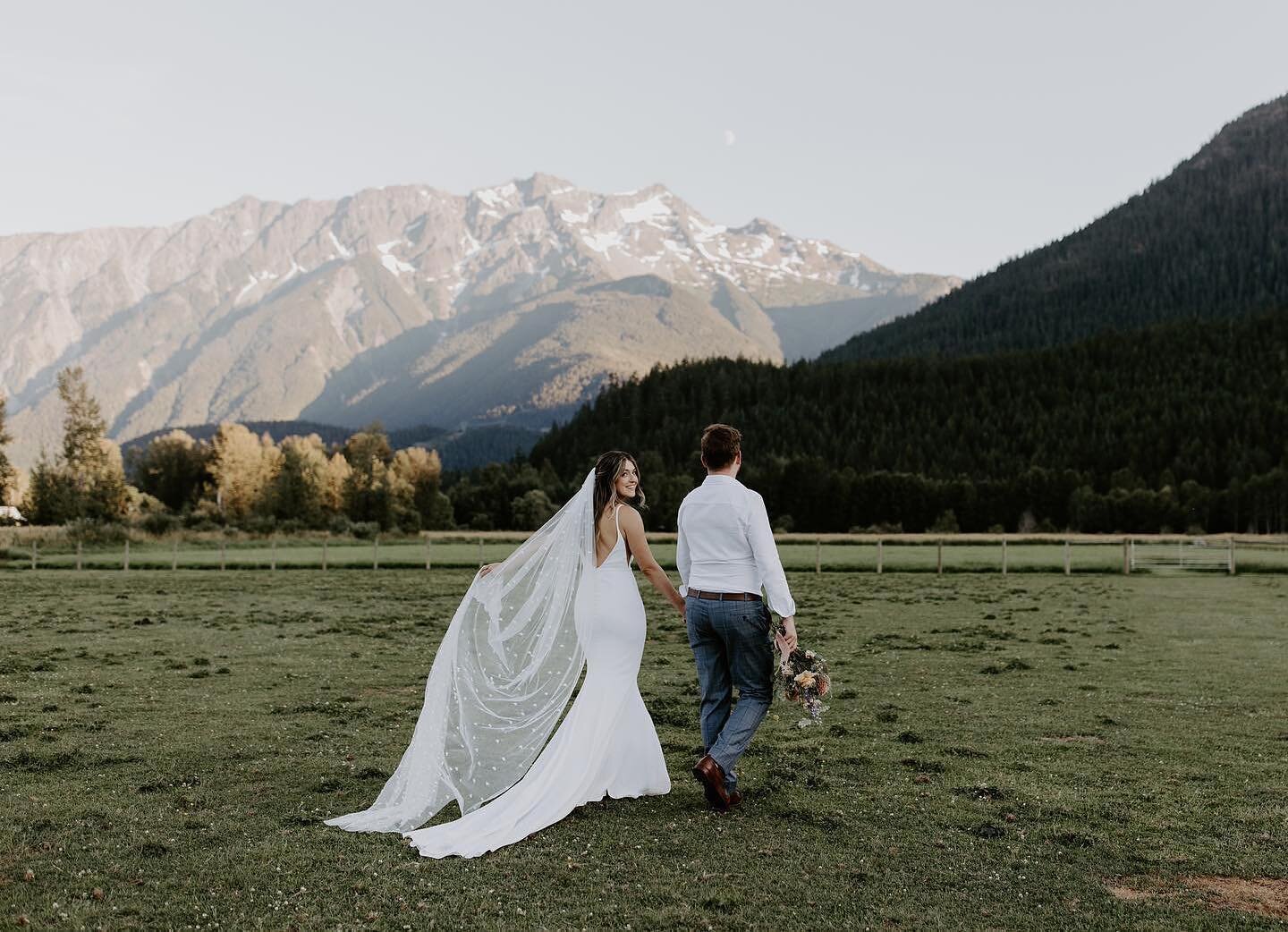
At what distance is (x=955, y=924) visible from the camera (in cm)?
702

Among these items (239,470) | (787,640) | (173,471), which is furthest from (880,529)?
(787,640)

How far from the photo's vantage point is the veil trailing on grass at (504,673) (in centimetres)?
1003

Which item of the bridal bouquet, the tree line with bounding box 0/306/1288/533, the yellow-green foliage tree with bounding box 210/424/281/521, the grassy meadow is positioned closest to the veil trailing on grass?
the bridal bouquet

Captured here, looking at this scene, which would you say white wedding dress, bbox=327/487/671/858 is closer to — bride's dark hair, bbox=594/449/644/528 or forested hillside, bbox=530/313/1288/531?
bride's dark hair, bbox=594/449/644/528

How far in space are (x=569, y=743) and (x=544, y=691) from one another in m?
0.90

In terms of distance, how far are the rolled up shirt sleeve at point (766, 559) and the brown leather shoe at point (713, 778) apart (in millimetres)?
1470

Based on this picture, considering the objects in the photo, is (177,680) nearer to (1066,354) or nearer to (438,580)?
(438,580)

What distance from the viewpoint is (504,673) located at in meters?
10.9

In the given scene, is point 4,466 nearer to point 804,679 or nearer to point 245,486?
point 245,486

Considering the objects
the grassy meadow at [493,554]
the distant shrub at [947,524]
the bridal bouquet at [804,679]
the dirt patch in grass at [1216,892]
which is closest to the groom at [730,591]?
the bridal bouquet at [804,679]

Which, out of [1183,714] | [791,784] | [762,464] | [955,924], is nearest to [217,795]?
[791,784]

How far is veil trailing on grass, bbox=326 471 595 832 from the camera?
1003 cm

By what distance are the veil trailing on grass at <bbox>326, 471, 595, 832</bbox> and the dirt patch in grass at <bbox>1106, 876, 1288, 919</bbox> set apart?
5156 millimetres

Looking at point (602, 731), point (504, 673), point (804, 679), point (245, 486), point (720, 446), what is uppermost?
point (720, 446)
